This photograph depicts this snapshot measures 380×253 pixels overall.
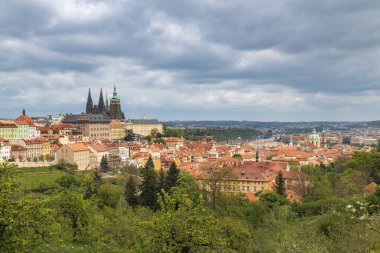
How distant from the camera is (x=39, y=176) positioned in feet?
218

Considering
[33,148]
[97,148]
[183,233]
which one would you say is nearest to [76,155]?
[33,148]

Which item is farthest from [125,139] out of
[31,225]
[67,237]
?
[31,225]

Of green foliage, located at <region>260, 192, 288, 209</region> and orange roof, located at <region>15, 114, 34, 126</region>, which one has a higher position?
orange roof, located at <region>15, 114, 34, 126</region>

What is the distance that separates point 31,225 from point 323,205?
2694cm

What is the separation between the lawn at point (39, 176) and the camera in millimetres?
58925

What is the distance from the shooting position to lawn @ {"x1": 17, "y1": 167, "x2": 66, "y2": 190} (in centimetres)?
5892

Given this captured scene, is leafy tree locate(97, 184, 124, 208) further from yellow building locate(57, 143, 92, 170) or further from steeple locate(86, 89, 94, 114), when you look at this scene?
steeple locate(86, 89, 94, 114)

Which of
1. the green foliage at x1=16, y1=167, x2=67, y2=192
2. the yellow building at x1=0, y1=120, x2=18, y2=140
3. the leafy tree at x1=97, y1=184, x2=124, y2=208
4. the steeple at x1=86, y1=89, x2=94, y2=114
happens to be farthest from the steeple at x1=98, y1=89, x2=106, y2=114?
the leafy tree at x1=97, y1=184, x2=124, y2=208

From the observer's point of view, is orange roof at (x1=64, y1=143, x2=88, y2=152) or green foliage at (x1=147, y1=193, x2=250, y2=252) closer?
green foliage at (x1=147, y1=193, x2=250, y2=252)

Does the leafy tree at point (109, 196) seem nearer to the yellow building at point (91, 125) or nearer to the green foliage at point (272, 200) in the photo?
the green foliage at point (272, 200)

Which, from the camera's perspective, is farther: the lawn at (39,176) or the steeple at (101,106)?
the steeple at (101,106)

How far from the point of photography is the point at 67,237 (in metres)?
21.0

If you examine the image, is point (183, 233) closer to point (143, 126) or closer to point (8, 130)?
point (8, 130)

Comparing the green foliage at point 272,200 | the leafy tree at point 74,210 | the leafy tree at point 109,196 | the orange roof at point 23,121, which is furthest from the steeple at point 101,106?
the leafy tree at point 74,210
